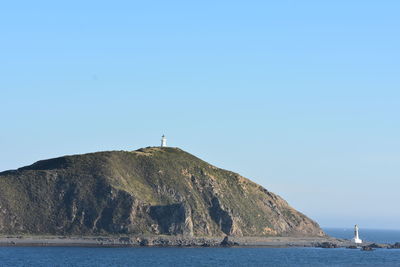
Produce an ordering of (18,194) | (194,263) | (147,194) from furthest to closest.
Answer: (147,194) < (18,194) < (194,263)

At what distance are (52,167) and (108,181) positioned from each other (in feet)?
60.2

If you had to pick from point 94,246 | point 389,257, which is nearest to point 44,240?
point 94,246

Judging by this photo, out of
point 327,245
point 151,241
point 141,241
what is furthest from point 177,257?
point 327,245

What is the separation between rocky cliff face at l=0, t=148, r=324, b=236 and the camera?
170 meters

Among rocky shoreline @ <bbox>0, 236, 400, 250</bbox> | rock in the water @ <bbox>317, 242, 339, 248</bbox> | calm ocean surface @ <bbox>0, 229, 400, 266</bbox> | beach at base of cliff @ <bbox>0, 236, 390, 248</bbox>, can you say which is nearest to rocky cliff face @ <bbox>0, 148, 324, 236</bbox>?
beach at base of cliff @ <bbox>0, 236, 390, 248</bbox>

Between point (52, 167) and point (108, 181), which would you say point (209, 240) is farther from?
point (52, 167)

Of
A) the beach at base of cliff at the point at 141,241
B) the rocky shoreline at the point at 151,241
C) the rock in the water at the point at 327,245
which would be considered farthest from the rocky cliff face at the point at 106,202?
the rock in the water at the point at 327,245

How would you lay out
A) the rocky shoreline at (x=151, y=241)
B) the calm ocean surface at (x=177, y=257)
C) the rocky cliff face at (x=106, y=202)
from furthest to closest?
the rocky cliff face at (x=106, y=202) < the rocky shoreline at (x=151, y=241) < the calm ocean surface at (x=177, y=257)

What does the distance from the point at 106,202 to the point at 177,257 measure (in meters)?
38.0

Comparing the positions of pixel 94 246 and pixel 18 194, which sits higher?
pixel 18 194

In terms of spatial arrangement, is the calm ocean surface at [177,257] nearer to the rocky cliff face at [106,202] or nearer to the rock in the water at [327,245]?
the rocky cliff face at [106,202]

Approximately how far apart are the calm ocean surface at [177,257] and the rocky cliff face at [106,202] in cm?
1638

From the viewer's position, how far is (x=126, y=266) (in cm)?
12031

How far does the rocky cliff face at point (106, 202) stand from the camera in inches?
6693
